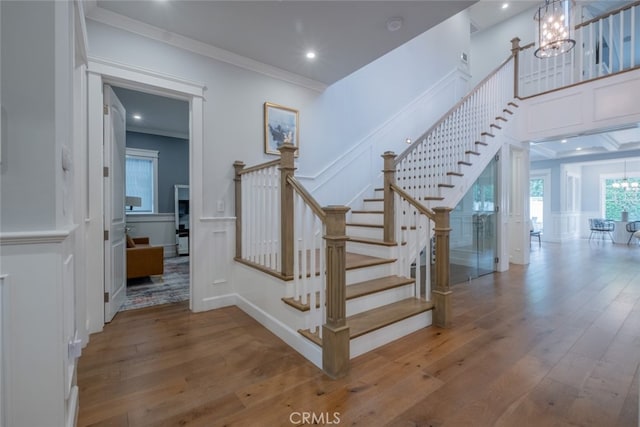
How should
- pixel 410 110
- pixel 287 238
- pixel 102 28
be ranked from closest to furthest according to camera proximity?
1. pixel 287 238
2. pixel 102 28
3. pixel 410 110

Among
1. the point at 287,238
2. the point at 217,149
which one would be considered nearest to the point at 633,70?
the point at 287,238

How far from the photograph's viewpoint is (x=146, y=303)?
3.27 metres

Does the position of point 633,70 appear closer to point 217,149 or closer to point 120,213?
point 217,149

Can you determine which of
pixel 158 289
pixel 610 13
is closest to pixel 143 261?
pixel 158 289

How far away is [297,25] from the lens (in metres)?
2.59

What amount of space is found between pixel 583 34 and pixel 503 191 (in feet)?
10.1

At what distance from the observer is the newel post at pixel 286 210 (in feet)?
7.57

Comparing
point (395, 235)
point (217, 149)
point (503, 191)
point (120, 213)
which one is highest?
point (217, 149)

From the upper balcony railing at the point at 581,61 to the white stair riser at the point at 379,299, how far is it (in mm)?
4526

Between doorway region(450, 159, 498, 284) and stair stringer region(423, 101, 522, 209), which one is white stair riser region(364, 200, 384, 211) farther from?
doorway region(450, 159, 498, 284)

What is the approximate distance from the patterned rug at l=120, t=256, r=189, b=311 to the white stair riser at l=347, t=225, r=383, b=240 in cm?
219

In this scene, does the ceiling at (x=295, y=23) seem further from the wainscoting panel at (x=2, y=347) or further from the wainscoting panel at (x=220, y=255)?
the wainscoting panel at (x=2, y=347)

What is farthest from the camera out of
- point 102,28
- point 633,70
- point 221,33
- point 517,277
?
point 517,277

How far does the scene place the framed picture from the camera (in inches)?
134
